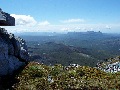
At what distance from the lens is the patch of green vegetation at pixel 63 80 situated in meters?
16.4

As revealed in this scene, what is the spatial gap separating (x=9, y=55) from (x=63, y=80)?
18.9 feet

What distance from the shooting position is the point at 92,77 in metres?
19.4

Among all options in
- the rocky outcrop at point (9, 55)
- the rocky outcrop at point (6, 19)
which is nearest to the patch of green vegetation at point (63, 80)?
the rocky outcrop at point (9, 55)

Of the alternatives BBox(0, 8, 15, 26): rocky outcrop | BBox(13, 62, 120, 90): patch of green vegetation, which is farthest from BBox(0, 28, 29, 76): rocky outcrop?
BBox(0, 8, 15, 26): rocky outcrop

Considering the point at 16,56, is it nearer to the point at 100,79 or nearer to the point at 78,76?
the point at 78,76

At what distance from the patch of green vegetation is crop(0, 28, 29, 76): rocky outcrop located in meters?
1.14

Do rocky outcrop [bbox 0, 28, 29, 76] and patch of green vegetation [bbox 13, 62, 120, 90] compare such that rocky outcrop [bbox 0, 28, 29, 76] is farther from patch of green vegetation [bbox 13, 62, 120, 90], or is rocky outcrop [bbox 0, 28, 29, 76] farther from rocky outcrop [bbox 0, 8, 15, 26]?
rocky outcrop [bbox 0, 8, 15, 26]

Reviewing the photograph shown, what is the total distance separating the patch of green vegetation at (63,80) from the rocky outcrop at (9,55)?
1.14 meters

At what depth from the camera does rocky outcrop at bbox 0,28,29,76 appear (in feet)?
60.4

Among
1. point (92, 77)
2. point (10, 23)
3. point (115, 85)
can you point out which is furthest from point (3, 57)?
point (115, 85)

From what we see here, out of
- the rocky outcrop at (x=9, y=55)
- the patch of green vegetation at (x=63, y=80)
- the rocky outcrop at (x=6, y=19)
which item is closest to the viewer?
the patch of green vegetation at (x=63, y=80)

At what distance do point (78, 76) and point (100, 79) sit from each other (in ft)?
6.05

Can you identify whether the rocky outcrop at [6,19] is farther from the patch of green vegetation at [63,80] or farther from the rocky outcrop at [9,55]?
the patch of green vegetation at [63,80]

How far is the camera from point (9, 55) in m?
20.4
